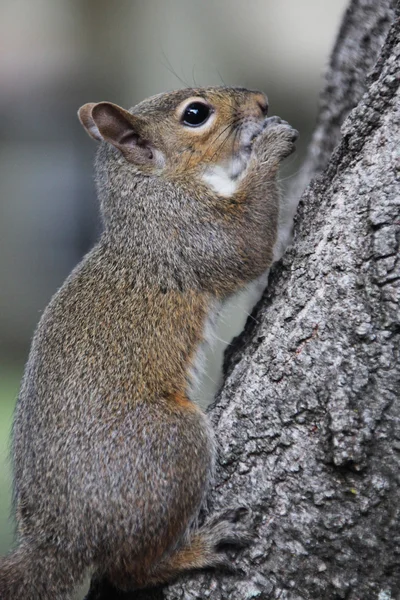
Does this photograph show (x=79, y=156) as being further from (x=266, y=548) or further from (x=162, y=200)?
(x=266, y=548)

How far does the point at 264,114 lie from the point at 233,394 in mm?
1190

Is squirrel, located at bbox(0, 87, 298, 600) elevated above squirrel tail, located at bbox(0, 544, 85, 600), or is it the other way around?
squirrel, located at bbox(0, 87, 298, 600)

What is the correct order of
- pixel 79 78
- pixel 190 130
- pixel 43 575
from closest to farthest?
pixel 43 575 < pixel 190 130 < pixel 79 78

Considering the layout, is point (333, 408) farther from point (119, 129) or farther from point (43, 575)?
point (119, 129)

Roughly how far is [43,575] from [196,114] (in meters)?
1.55

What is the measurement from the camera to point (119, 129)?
2262 millimetres

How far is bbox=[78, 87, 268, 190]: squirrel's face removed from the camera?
2.31m

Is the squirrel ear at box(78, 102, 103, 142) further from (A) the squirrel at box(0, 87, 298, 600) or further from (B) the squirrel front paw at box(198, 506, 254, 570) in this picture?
(B) the squirrel front paw at box(198, 506, 254, 570)

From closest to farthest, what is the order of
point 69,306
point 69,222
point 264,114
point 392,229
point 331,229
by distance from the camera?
1. point 392,229
2. point 331,229
3. point 69,306
4. point 264,114
5. point 69,222

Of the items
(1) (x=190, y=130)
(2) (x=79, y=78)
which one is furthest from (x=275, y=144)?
(2) (x=79, y=78)

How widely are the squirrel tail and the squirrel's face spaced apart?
125cm

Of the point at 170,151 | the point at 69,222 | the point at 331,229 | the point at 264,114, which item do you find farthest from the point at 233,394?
the point at 69,222

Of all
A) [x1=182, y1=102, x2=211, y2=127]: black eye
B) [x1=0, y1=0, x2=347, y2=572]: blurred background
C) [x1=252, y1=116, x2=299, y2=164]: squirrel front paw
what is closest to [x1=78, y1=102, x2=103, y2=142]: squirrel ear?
[x1=182, y1=102, x2=211, y2=127]: black eye

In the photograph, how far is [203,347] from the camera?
2100 millimetres
